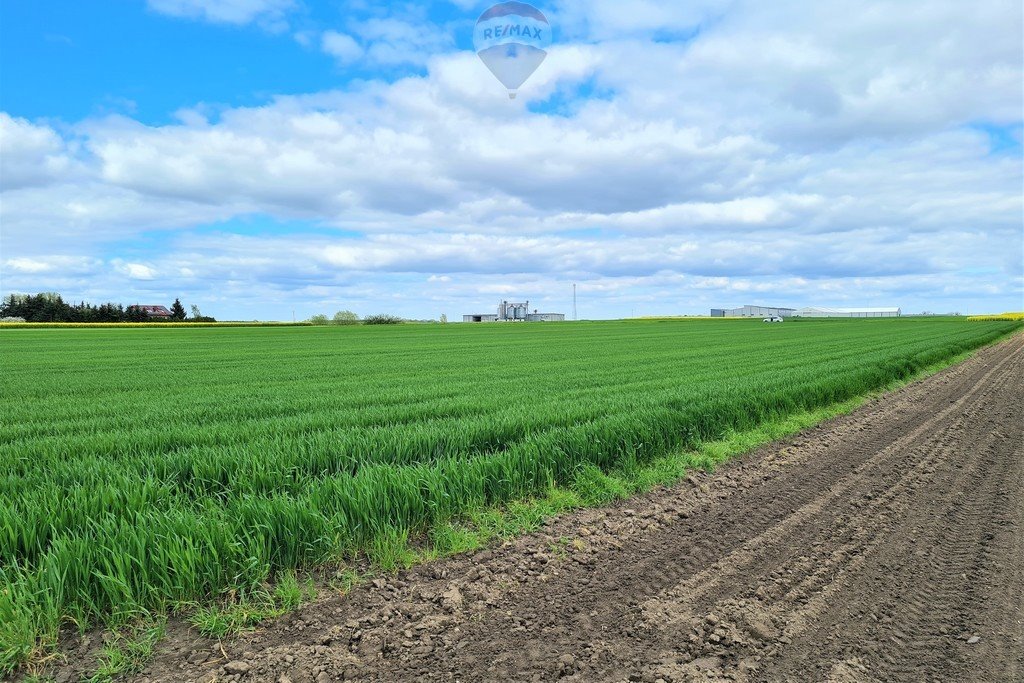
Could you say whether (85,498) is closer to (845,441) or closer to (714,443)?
(714,443)

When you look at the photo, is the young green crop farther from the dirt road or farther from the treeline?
the treeline

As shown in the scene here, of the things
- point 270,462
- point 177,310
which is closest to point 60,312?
point 177,310

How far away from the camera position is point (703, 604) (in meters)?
4.72

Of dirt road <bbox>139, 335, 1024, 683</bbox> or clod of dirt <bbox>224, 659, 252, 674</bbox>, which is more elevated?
clod of dirt <bbox>224, 659, 252, 674</bbox>

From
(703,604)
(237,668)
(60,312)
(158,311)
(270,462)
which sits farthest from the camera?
(158,311)

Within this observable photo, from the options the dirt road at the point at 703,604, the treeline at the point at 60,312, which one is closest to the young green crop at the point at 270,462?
the dirt road at the point at 703,604

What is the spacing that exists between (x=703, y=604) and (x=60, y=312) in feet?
451

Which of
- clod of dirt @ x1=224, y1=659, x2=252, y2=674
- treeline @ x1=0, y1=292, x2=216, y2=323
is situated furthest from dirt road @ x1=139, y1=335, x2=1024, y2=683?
treeline @ x1=0, y1=292, x2=216, y2=323

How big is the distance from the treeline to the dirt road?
407ft

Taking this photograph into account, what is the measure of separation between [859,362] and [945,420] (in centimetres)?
973

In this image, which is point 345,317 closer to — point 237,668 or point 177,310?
point 177,310

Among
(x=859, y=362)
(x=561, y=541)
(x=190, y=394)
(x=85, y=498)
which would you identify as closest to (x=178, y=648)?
(x=85, y=498)

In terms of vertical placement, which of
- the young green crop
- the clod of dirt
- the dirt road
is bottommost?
the dirt road

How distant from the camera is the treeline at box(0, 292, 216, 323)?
109m
